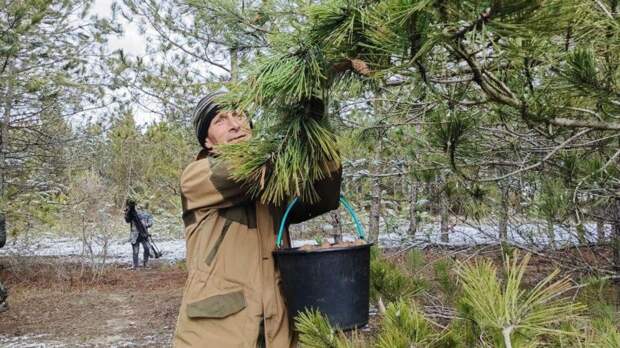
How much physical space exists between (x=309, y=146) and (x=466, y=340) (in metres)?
0.56

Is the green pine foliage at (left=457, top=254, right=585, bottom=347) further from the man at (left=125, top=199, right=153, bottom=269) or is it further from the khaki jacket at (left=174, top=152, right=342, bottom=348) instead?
the man at (left=125, top=199, right=153, bottom=269)

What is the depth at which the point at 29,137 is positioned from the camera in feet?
26.7

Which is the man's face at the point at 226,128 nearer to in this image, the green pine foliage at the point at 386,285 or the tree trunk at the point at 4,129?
the green pine foliage at the point at 386,285

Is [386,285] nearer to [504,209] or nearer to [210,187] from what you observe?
[210,187]

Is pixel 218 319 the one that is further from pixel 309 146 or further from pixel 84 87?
pixel 84 87

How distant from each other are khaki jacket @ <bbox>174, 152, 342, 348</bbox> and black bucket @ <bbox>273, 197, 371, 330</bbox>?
8.1 inches

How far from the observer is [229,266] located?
55.5 inches

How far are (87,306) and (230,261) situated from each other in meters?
6.17

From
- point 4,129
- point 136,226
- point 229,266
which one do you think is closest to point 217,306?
point 229,266

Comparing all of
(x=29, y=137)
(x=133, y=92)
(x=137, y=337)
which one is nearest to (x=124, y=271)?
(x=29, y=137)

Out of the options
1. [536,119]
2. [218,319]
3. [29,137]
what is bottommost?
[218,319]

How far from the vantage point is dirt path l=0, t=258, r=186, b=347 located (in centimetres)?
511

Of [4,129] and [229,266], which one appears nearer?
[229,266]

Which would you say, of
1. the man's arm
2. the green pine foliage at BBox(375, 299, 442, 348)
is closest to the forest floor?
the man's arm
